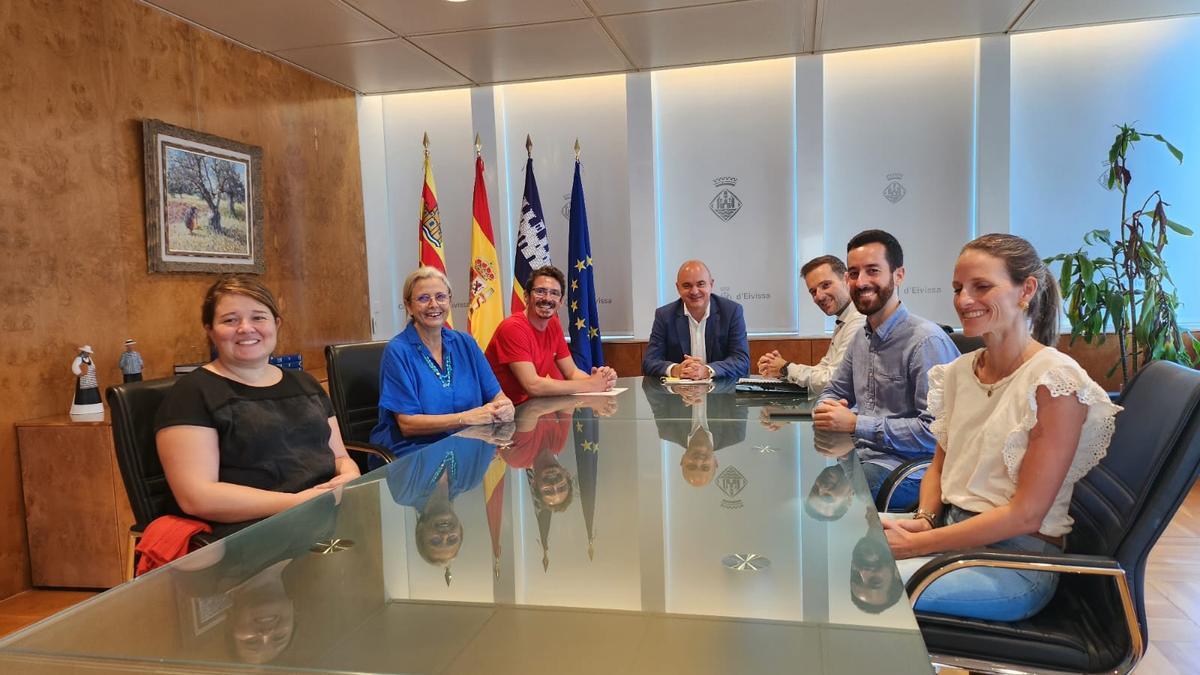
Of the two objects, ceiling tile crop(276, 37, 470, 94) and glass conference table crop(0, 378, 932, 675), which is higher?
ceiling tile crop(276, 37, 470, 94)

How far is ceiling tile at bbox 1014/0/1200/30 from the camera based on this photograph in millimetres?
4203

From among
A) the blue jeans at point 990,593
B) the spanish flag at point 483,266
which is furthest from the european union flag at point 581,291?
the blue jeans at point 990,593

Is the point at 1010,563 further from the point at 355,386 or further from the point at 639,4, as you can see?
the point at 639,4

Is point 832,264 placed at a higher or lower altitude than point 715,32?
lower

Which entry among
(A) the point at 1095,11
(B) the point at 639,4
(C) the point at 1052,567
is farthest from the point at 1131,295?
(C) the point at 1052,567

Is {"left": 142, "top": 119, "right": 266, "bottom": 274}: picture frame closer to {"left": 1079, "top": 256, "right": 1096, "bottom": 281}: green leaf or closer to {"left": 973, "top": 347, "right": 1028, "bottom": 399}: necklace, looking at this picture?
{"left": 973, "top": 347, "right": 1028, "bottom": 399}: necklace

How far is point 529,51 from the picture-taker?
15.5 ft

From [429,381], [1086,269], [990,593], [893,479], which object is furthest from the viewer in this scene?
[1086,269]

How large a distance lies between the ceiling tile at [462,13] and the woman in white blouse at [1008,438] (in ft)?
9.87

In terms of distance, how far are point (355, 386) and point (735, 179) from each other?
3.35 metres

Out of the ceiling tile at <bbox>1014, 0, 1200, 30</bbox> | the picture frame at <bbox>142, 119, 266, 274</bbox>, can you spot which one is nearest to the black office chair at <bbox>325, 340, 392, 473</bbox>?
the picture frame at <bbox>142, 119, 266, 274</bbox>

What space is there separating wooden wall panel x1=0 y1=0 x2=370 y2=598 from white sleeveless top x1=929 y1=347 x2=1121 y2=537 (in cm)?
354

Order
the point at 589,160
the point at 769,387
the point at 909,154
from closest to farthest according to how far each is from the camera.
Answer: the point at 769,387
the point at 909,154
the point at 589,160

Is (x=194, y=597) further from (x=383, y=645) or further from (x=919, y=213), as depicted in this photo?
(x=919, y=213)
